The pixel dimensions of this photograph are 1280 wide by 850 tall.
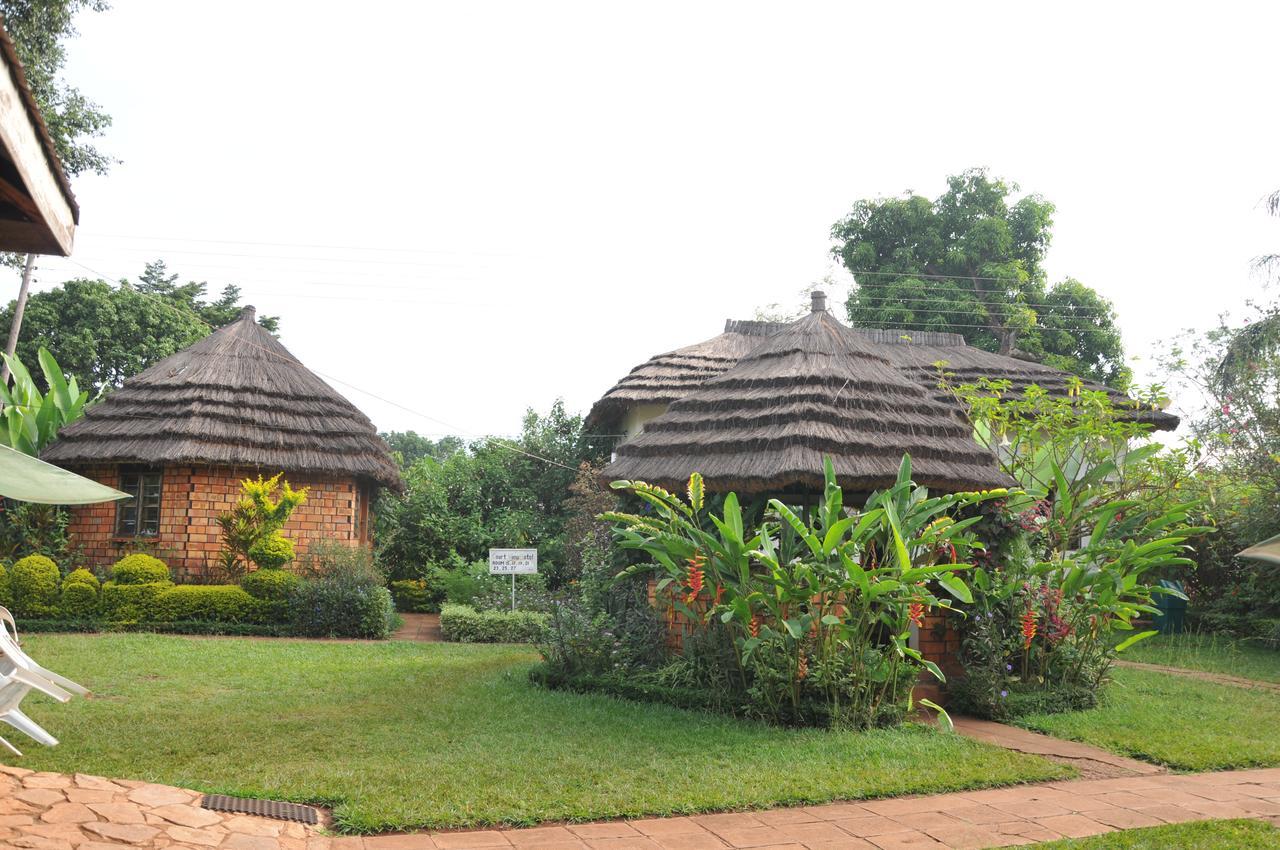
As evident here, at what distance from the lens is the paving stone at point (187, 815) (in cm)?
473

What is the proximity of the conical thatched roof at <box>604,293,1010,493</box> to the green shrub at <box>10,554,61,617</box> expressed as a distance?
844 cm

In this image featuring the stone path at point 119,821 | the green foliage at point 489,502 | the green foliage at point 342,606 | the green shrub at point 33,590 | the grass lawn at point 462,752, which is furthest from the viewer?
the green foliage at point 489,502

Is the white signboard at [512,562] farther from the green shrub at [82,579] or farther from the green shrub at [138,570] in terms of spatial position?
the green shrub at [82,579]

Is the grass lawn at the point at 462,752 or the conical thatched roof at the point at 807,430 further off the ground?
the conical thatched roof at the point at 807,430

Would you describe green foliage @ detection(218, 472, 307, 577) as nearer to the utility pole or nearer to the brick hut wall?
the brick hut wall

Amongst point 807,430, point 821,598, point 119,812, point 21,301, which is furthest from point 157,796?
Answer: point 21,301

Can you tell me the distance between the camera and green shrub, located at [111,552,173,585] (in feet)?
45.3

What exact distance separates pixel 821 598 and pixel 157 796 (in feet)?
15.7

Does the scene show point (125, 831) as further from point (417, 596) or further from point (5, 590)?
point (417, 596)

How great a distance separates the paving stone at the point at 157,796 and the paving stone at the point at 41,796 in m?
0.33

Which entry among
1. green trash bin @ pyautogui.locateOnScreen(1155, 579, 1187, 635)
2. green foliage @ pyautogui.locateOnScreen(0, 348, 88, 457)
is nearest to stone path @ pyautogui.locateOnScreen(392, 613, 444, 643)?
green foliage @ pyautogui.locateOnScreen(0, 348, 88, 457)

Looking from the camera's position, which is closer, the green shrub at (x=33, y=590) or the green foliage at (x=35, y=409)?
the green shrub at (x=33, y=590)

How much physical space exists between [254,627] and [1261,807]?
40.4ft

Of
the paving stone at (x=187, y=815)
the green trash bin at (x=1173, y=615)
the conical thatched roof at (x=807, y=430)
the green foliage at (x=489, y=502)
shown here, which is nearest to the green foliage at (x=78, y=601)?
the green foliage at (x=489, y=502)
